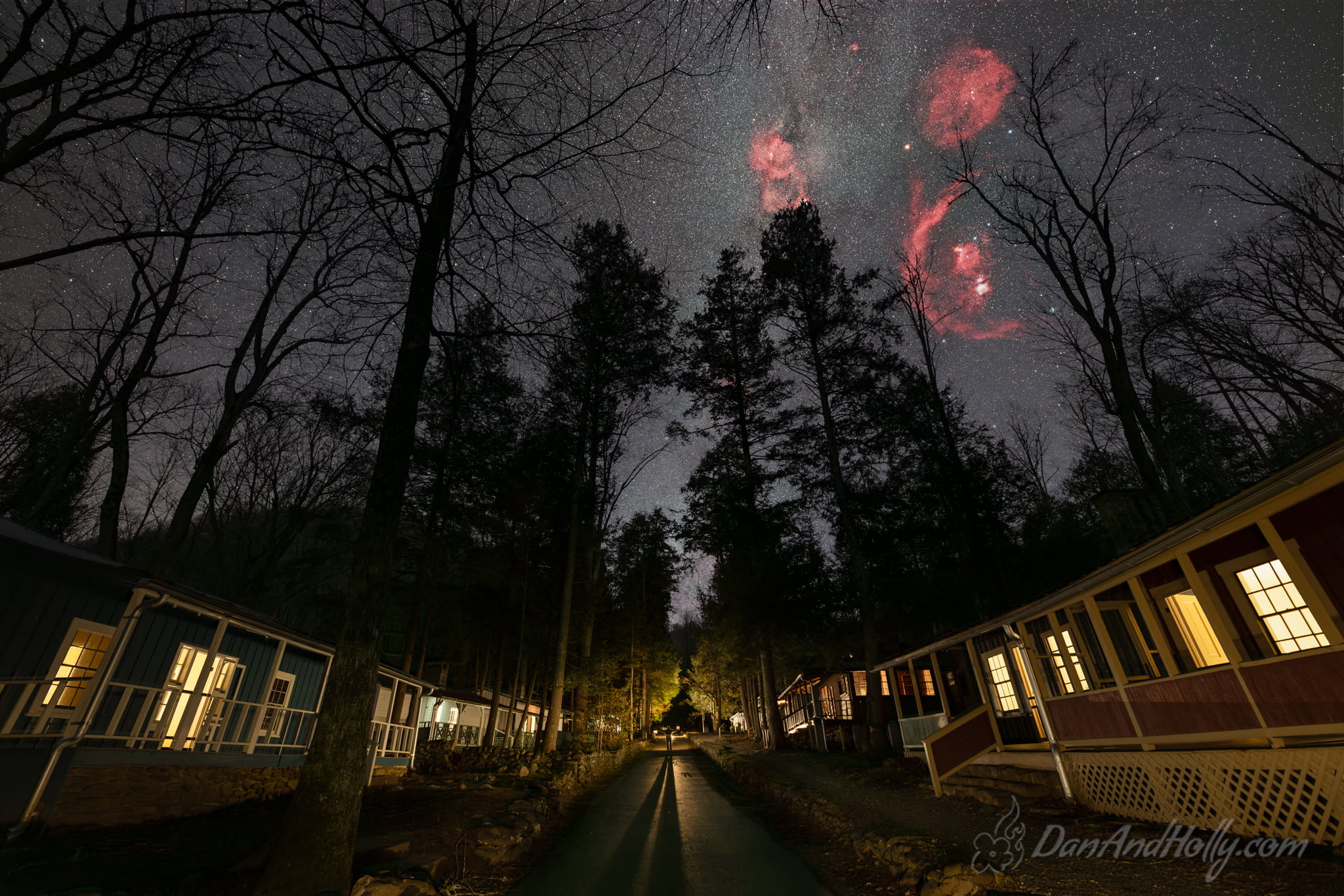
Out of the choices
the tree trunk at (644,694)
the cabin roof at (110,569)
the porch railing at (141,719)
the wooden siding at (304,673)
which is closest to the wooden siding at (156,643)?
the porch railing at (141,719)

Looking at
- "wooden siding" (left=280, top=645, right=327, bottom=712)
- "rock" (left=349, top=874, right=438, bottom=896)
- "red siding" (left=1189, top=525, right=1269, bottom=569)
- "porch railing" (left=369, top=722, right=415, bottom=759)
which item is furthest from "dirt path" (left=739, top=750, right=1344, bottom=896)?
"wooden siding" (left=280, top=645, right=327, bottom=712)

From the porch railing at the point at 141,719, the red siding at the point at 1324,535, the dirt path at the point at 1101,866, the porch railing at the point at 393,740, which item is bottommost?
the dirt path at the point at 1101,866

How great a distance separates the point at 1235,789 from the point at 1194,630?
9.81 ft

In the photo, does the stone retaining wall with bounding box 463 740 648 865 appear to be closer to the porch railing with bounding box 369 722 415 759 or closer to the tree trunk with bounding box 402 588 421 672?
the porch railing with bounding box 369 722 415 759

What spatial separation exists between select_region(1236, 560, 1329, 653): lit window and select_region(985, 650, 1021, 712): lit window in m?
5.99

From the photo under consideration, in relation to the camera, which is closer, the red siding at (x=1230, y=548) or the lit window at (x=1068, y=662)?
the red siding at (x=1230, y=548)

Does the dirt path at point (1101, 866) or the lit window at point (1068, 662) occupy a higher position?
the lit window at point (1068, 662)

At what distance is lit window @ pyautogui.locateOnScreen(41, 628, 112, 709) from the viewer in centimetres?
759

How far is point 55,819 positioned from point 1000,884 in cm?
1123

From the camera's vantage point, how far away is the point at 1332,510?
5707 millimetres

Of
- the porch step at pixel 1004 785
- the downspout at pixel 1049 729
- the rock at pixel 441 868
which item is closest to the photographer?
the rock at pixel 441 868

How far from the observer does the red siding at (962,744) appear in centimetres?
1038

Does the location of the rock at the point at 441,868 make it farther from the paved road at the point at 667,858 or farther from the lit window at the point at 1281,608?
the lit window at the point at 1281,608

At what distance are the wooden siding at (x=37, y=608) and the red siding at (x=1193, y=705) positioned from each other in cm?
1566
